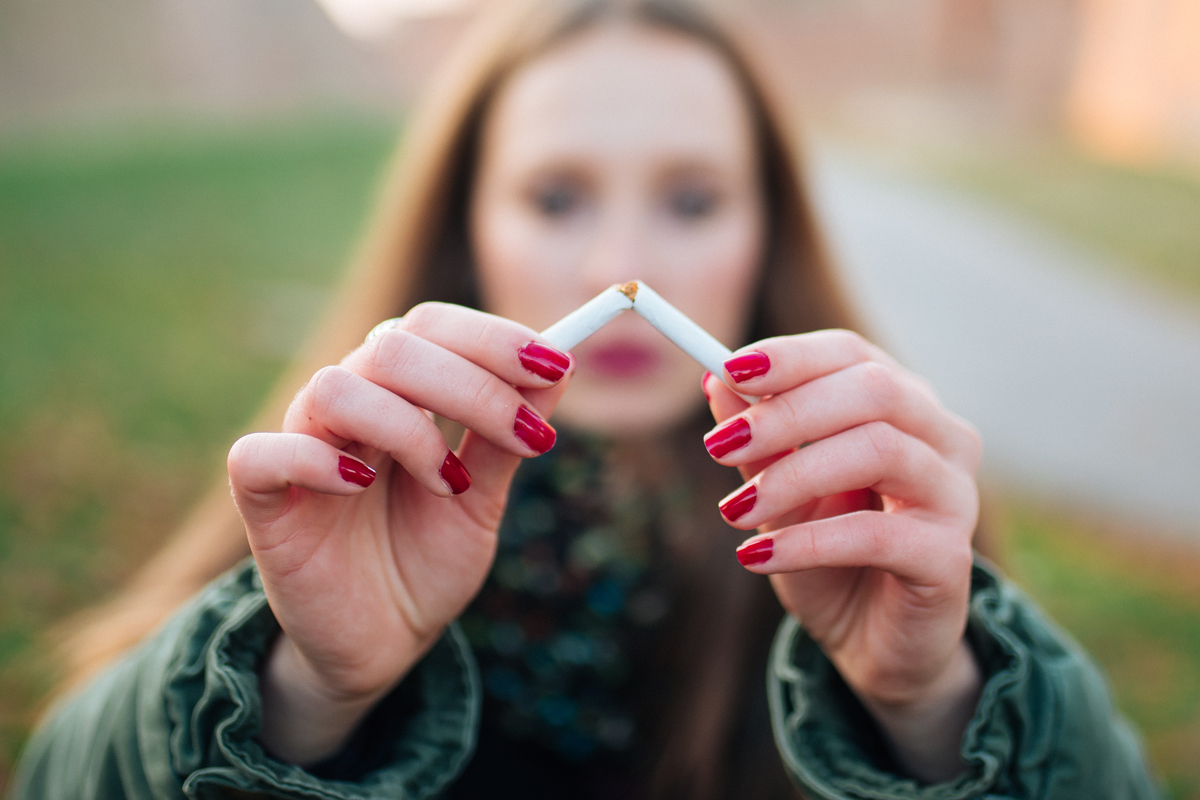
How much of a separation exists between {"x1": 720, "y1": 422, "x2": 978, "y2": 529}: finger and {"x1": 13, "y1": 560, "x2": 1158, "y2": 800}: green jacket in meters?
0.37

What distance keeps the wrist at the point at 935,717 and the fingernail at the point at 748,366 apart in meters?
0.63

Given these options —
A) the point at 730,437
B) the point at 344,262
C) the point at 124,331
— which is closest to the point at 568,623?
the point at 730,437

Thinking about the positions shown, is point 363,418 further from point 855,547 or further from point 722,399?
point 855,547

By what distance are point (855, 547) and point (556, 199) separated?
4.16 ft

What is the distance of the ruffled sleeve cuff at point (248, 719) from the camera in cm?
122

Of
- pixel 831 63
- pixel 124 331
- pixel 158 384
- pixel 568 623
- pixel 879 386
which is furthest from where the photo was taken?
pixel 831 63

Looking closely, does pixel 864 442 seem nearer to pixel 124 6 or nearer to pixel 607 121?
pixel 607 121

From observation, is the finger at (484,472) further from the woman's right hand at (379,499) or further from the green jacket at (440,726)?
the green jacket at (440,726)

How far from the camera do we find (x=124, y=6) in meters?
13.3

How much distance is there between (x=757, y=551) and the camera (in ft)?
3.84

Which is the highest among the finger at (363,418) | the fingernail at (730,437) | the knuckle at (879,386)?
the knuckle at (879,386)

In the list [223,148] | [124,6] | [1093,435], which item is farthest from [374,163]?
[1093,435]

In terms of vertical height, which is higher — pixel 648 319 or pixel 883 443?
pixel 648 319

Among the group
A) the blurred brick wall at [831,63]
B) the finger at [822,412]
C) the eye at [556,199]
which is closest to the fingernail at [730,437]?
the finger at [822,412]
